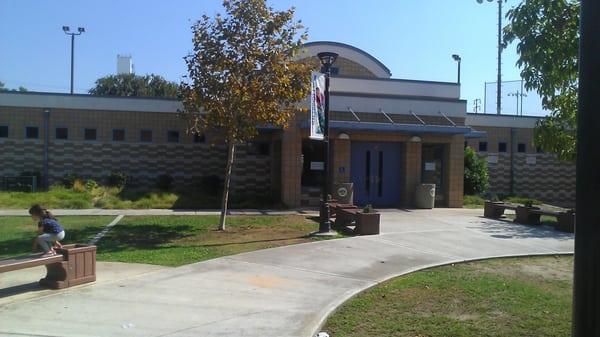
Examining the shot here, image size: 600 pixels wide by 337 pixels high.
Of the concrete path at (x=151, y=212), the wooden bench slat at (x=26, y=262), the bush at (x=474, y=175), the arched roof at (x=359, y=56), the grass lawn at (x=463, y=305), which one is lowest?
the grass lawn at (x=463, y=305)

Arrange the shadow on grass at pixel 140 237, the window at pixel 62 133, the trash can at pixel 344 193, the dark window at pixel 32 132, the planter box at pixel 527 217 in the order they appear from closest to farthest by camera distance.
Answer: the shadow on grass at pixel 140 237 < the planter box at pixel 527 217 < the trash can at pixel 344 193 < the dark window at pixel 32 132 < the window at pixel 62 133

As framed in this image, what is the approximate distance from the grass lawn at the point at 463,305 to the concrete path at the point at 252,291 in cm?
45

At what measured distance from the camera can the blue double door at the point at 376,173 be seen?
2248cm

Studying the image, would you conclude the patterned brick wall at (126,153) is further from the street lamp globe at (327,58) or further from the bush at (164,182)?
the street lamp globe at (327,58)

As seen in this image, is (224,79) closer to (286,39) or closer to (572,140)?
(286,39)

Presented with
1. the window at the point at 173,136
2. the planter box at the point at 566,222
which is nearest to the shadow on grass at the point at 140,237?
the planter box at the point at 566,222

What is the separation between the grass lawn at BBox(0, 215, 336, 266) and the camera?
37.7 feet

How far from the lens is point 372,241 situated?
44.0 ft

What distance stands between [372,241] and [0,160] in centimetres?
1866

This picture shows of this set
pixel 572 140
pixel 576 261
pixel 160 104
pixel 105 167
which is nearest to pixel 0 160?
pixel 105 167

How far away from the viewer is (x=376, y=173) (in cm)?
2272

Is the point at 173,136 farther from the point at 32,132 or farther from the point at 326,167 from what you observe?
the point at 326,167

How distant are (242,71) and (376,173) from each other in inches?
390

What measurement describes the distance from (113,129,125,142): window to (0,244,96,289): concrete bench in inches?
693
